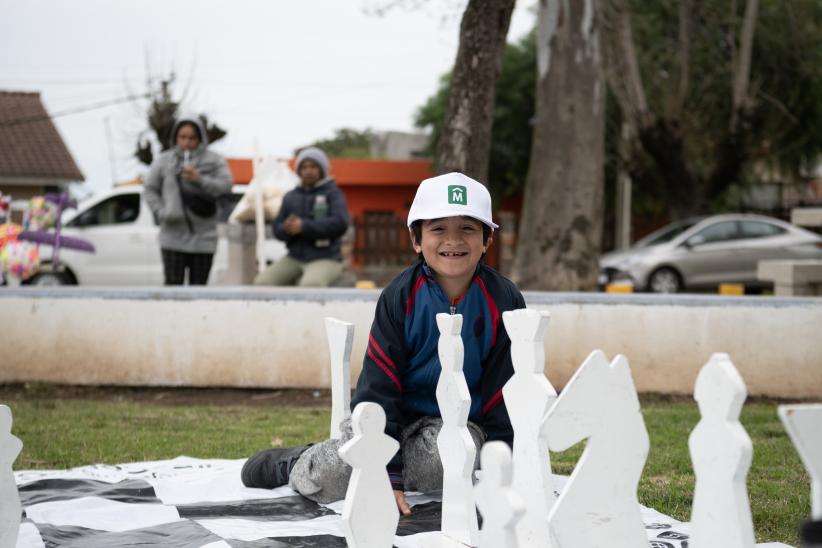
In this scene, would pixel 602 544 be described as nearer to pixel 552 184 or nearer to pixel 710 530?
pixel 710 530

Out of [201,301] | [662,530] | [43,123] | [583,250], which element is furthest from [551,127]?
[43,123]

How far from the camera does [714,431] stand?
1.99 m

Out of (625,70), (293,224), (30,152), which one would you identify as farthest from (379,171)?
(293,224)

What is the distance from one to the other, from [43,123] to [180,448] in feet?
92.6

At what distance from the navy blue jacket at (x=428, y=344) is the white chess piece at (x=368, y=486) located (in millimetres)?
966

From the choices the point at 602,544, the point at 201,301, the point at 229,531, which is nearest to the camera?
the point at 602,544

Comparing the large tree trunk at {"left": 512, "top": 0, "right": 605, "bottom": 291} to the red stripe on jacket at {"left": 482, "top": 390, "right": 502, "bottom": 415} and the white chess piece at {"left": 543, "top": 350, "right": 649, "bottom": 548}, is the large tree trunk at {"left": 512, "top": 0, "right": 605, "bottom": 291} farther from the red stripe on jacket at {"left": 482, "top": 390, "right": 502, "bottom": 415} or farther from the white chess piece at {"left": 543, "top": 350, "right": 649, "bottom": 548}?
the white chess piece at {"left": 543, "top": 350, "right": 649, "bottom": 548}

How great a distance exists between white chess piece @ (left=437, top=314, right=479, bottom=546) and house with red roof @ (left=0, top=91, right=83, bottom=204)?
27.2 m

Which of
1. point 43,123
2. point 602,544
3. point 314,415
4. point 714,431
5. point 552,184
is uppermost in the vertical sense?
point 43,123

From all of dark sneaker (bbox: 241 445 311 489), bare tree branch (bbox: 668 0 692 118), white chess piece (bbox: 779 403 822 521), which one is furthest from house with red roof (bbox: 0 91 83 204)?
white chess piece (bbox: 779 403 822 521)

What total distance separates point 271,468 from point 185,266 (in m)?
4.28

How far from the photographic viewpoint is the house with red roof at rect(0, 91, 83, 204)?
28.0 meters

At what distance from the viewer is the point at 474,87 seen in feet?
27.3

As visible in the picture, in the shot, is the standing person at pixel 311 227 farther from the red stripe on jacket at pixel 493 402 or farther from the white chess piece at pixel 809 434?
the white chess piece at pixel 809 434
